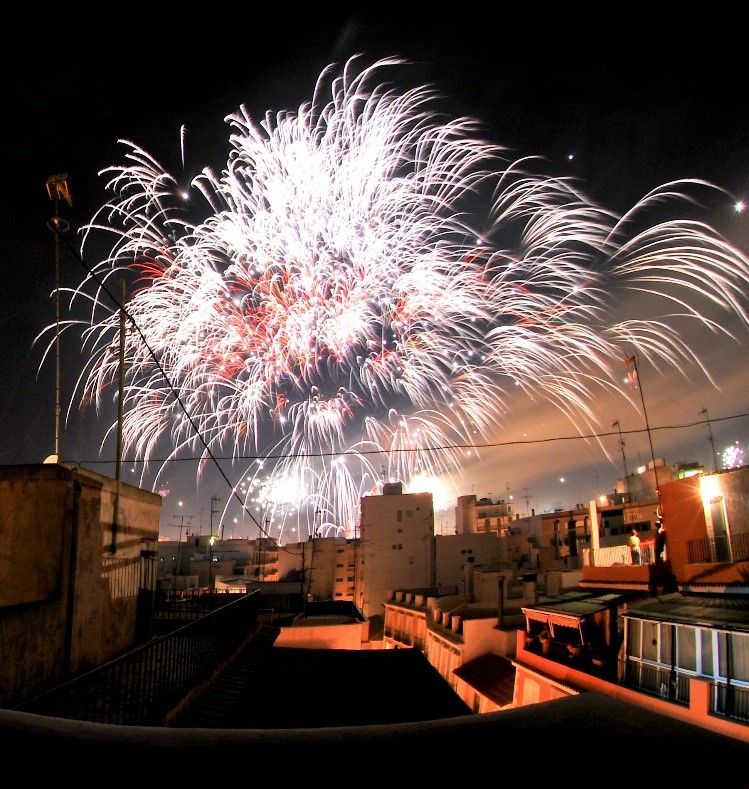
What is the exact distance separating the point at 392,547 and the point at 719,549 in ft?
145

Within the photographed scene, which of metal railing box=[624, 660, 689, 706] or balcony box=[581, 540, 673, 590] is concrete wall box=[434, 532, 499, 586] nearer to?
balcony box=[581, 540, 673, 590]

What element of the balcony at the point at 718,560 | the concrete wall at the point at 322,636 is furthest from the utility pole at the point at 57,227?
the balcony at the point at 718,560

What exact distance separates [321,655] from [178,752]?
14.1 metres

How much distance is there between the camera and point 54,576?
27.9 feet

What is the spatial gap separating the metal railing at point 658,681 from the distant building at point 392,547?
45.1 meters

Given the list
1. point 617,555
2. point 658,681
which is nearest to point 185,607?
point 658,681

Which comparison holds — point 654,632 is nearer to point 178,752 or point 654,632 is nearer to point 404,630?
point 178,752

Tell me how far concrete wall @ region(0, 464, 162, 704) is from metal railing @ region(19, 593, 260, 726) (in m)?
1.24

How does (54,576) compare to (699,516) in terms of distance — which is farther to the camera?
(699,516)

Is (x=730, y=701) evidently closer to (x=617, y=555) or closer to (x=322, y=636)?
(x=617, y=555)

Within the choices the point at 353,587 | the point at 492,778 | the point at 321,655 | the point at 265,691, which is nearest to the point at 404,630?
the point at 353,587

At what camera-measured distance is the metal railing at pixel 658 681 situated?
41.9 feet

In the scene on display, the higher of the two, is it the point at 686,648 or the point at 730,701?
the point at 686,648

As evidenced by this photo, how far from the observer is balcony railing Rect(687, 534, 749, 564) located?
16734 millimetres
